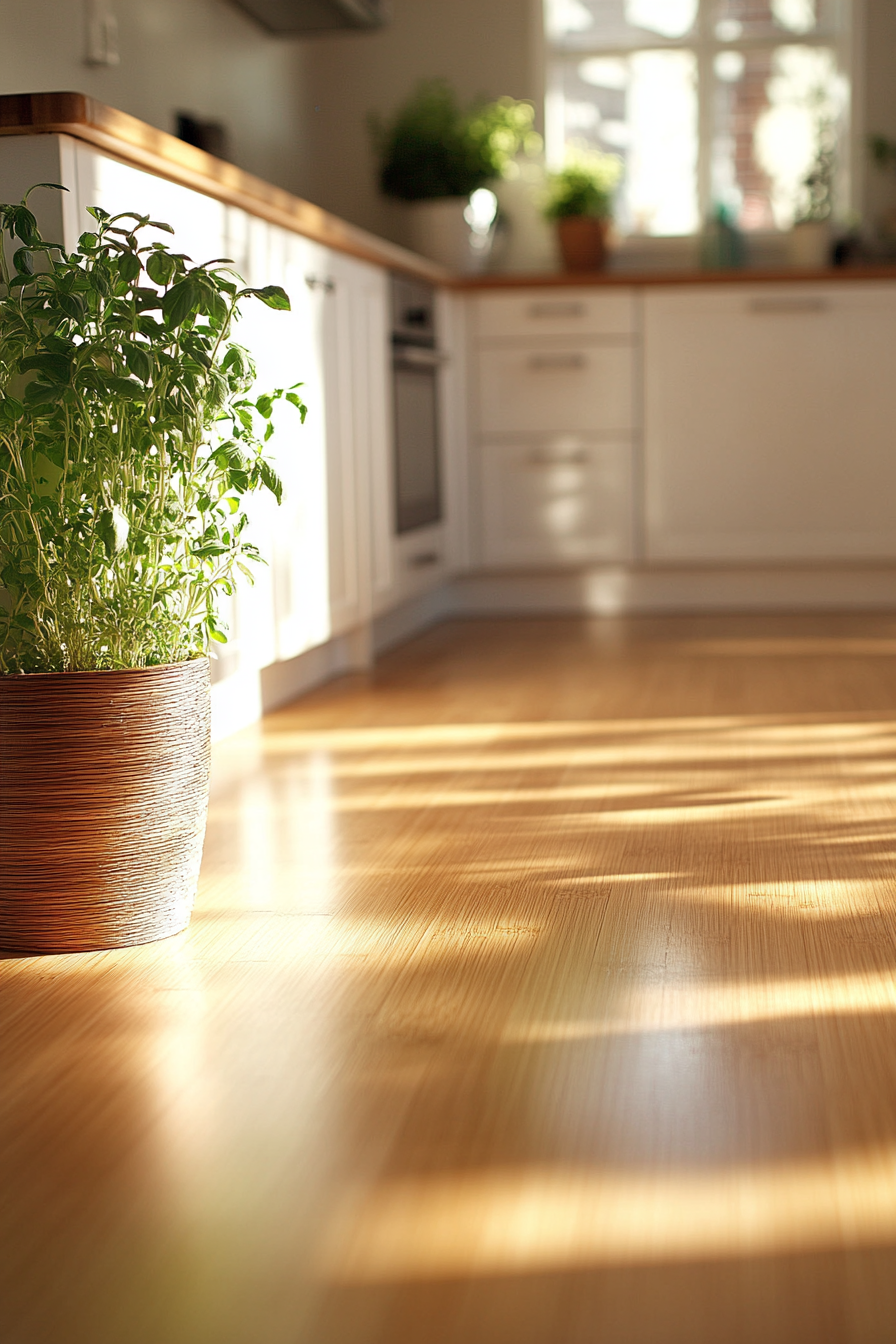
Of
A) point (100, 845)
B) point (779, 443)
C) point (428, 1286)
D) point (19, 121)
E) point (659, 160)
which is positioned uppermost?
point (659, 160)

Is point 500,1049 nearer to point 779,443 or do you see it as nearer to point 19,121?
point 19,121

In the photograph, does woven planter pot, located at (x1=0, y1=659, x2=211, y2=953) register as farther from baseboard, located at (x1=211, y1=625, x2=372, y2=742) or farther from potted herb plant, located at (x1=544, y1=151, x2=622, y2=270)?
potted herb plant, located at (x1=544, y1=151, x2=622, y2=270)

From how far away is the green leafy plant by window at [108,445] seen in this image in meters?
1.41

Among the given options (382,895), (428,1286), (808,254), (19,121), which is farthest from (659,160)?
(428,1286)

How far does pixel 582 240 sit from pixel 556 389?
590 millimetres

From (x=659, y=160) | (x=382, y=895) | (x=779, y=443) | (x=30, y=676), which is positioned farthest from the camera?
(x=659, y=160)

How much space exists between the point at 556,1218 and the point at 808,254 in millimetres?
4120

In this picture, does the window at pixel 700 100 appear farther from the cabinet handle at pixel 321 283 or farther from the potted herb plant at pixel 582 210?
the cabinet handle at pixel 321 283

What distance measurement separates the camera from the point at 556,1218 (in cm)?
96

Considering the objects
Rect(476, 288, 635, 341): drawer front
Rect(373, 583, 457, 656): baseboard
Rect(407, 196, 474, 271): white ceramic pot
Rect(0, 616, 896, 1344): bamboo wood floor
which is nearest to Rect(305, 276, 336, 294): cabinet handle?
Rect(373, 583, 457, 656): baseboard

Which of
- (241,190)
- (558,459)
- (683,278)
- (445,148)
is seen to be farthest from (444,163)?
(241,190)

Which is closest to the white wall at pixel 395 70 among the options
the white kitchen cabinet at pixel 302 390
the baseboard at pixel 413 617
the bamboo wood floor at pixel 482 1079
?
the baseboard at pixel 413 617

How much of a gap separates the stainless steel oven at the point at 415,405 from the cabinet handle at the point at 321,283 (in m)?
0.56

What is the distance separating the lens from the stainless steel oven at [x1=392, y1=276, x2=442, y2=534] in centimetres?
367
